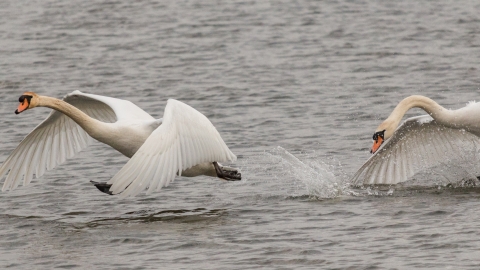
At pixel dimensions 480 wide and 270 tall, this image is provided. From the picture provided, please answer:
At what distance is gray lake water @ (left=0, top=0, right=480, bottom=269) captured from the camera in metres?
9.28

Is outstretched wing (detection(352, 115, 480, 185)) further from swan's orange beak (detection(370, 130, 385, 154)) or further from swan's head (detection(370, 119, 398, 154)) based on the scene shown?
swan's orange beak (detection(370, 130, 385, 154))

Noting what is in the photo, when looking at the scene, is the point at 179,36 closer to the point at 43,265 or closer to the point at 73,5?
the point at 73,5

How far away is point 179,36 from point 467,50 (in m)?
5.92

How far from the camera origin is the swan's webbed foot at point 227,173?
1086 centimetres

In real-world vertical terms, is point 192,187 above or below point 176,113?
below

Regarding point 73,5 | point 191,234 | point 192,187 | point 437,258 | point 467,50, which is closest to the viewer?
point 437,258

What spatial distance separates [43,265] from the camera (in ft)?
30.1

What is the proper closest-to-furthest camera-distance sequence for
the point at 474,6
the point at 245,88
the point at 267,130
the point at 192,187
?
1. the point at 192,187
2. the point at 267,130
3. the point at 245,88
4. the point at 474,6

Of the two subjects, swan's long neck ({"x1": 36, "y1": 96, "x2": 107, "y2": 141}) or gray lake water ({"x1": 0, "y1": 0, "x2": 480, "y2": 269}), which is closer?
gray lake water ({"x1": 0, "y1": 0, "x2": 480, "y2": 269})

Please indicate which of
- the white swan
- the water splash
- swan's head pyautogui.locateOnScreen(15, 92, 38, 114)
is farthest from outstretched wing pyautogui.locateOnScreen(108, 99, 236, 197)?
the white swan

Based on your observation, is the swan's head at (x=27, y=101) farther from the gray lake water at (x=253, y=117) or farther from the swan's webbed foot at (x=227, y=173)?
the swan's webbed foot at (x=227, y=173)

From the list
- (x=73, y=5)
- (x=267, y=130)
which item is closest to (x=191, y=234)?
(x=267, y=130)

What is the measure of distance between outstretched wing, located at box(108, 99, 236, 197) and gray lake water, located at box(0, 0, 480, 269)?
24.0 inches

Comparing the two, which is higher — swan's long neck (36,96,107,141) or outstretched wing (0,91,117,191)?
swan's long neck (36,96,107,141)
